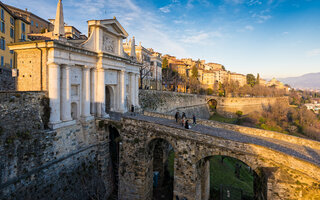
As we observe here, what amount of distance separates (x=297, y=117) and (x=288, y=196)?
179 feet

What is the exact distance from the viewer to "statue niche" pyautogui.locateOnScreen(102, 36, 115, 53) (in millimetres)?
17408

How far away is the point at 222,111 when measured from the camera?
58250 mm

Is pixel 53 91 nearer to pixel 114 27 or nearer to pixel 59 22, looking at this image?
pixel 59 22

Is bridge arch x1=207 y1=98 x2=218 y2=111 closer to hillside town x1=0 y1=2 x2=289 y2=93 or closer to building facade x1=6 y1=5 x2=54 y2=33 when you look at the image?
hillside town x1=0 y1=2 x2=289 y2=93

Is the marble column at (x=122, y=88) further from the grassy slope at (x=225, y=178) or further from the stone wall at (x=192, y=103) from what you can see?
the grassy slope at (x=225, y=178)

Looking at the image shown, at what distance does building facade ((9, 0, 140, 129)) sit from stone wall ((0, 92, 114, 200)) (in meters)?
0.93

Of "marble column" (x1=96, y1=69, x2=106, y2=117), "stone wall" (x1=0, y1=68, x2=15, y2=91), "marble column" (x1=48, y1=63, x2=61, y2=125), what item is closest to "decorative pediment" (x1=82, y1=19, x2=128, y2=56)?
"marble column" (x1=96, y1=69, x2=106, y2=117)

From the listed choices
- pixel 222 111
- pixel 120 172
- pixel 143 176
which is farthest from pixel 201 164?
pixel 222 111

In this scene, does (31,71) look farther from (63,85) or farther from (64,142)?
(64,142)

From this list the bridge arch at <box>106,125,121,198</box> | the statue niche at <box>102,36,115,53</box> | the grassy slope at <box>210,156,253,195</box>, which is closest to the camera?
the grassy slope at <box>210,156,253,195</box>

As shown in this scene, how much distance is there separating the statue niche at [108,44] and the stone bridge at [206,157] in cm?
746

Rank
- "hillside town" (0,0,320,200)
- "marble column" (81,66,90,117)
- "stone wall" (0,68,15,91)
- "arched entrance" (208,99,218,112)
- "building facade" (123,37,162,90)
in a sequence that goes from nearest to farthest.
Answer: "hillside town" (0,0,320,200)
"marble column" (81,66,90,117)
"stone wall" (0,68,15,91)
"building facade" (123,37,162,90)
"arched entrance" (208,99,218,112)

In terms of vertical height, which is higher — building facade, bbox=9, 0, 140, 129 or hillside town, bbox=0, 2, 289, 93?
hillside town, bbox=0, 2, 289, 93

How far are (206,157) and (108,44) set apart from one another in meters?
14.2
